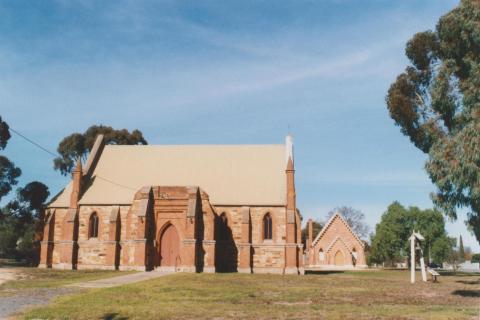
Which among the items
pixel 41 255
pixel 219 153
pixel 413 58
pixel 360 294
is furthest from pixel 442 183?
pixel 41 255

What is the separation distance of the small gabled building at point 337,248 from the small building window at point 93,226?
28551 millimetres

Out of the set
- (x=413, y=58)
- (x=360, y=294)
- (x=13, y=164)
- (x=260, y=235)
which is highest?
(x=413, y=58)

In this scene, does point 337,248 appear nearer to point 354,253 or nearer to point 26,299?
point 354,253

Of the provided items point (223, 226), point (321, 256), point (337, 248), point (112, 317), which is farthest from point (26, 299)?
point (321, 256)

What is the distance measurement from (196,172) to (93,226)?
1013cm

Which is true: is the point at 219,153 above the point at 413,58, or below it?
below

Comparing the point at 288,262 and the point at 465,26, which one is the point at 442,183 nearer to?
the point at 465,26

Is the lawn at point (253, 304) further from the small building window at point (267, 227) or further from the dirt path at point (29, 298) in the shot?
the small building window at point (267, 227)

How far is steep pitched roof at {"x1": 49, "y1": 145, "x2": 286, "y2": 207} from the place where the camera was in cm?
4222

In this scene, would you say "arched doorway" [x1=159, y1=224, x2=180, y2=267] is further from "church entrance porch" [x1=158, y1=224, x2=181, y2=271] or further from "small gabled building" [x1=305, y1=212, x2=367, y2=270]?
"small gabled building" [x1=305, y1=212, x2=367, y2=270]

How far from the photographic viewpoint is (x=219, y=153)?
46.3m

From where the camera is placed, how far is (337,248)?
58.2 metres

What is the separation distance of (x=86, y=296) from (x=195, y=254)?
61.1 feet

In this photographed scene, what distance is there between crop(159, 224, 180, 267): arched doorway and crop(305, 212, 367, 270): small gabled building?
82.8ft
